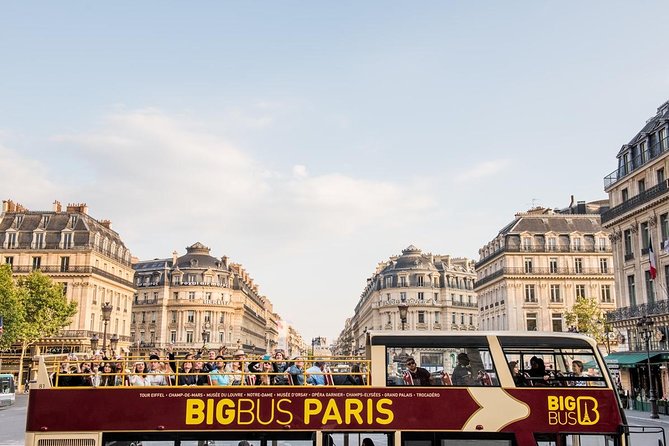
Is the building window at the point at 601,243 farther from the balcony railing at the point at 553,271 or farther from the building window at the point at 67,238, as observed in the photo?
the building window at the point at 67,238

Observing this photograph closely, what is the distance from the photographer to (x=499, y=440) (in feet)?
31.9

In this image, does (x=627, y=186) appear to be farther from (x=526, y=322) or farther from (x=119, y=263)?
A: (x=119, y=263)

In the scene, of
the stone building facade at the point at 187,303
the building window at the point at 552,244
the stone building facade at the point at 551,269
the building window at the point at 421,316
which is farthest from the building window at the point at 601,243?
the stone building facade at the point at 187,303

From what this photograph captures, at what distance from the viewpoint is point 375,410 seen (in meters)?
9.77

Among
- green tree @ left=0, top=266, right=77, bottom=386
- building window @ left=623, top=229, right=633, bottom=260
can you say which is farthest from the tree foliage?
building window @ left=623, top=229, right=633, bottom=260

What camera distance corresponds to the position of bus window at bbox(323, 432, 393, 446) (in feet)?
32.0

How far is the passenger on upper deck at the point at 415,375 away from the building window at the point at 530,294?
2606 inches

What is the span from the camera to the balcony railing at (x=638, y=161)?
138 feet

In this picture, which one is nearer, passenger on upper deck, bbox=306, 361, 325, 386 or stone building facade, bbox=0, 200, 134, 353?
passenger on upper deck, bbox=306, 361, 325, 386

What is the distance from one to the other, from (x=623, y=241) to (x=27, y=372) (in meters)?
57.7

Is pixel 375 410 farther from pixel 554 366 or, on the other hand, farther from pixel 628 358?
pixel 628 358

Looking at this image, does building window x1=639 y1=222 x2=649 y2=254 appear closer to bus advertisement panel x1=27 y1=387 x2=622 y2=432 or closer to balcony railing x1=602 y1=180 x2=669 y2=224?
balcony railing x1=602 y1=180 x2=669 y2=224

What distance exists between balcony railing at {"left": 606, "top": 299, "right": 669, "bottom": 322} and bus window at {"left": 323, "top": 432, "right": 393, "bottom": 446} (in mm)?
35841

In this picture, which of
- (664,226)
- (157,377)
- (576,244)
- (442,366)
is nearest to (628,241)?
(664,226)
